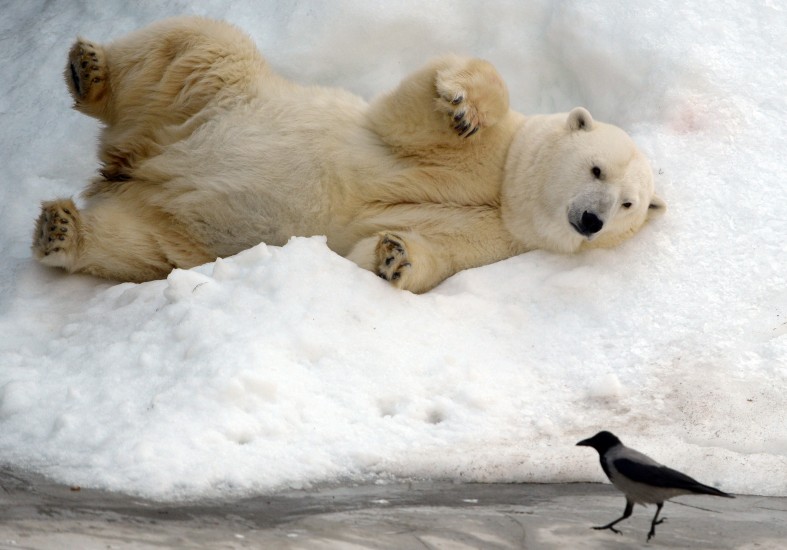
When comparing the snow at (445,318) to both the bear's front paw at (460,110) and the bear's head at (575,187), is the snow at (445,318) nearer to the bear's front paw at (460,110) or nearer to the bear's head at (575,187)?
the bear's head at (575,187)

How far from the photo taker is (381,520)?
2947mm

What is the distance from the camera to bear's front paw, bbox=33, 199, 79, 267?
453cm

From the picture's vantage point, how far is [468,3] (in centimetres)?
569

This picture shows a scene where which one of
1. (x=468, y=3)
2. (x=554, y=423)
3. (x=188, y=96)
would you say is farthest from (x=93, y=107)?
(x=554, y=423)

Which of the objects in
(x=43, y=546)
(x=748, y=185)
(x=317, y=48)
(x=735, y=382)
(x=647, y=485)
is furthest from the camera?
(x=317, y=48)

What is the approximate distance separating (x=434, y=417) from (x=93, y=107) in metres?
2.32

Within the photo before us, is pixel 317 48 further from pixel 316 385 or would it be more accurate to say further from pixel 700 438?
pixel 700 438

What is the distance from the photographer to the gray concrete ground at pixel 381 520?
270cm

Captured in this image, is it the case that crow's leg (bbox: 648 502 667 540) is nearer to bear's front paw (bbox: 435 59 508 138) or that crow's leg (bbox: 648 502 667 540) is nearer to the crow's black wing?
the crow's black wing

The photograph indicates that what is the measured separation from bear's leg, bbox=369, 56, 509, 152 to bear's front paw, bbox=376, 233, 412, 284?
585 millimetres

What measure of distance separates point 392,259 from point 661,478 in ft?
5.95

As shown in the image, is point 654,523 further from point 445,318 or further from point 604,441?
point 445,318

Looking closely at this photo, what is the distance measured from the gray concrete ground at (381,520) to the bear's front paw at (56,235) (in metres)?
1.52

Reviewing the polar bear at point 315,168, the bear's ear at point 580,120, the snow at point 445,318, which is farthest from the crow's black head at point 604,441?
the bear's ear at point 580,120
